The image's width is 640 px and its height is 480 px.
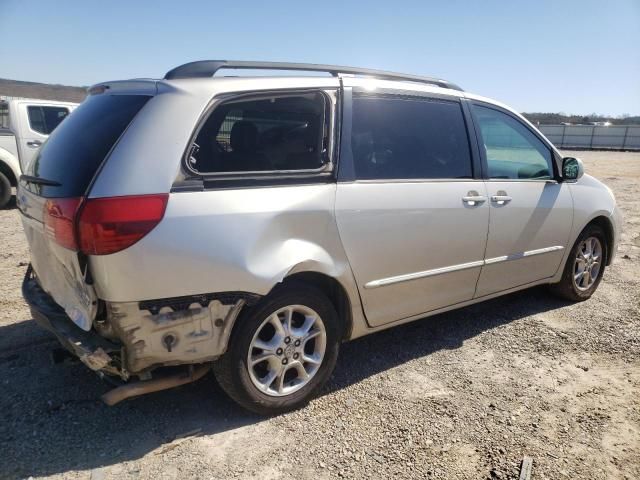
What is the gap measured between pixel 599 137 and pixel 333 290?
40.1 m

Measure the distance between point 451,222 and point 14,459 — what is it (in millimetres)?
2836

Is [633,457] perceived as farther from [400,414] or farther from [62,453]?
[62,453]

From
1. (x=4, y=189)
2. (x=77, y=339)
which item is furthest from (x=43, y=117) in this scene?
(x=77, y=339)

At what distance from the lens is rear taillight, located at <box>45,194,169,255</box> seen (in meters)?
2.19

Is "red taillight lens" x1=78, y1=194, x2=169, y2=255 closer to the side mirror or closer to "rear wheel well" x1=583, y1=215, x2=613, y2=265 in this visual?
the side mirror

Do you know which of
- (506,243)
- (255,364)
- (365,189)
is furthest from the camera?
(506,243)

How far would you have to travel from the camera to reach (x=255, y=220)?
2.49 meters

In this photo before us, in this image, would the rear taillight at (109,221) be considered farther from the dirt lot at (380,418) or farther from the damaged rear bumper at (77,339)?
the dirt lot at (380,418)

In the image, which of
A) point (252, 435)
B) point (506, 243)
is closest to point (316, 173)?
point (252, 435)

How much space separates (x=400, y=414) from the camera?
290 cm

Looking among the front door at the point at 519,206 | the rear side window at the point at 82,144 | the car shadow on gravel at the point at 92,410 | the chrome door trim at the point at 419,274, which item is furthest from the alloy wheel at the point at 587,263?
the rear side window at the point at 82,144

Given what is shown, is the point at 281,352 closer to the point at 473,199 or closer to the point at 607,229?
the point at 473,199

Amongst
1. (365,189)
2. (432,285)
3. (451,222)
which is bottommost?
(432,285)

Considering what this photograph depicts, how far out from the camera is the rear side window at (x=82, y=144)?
2.36 metres
